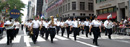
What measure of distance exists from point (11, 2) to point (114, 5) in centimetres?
2885

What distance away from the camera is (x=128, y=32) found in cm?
1655

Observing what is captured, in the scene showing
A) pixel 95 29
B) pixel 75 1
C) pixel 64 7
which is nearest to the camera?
pixel 95 29

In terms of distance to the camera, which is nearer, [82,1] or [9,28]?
[9,28]

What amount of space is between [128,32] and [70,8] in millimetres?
31667

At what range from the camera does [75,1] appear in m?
46.6

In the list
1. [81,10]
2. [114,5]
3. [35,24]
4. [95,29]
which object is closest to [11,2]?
[81,10]

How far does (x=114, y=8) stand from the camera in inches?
1121

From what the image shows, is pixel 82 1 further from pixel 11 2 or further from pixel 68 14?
pixel 11 2

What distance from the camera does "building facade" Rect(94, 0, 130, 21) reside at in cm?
2442

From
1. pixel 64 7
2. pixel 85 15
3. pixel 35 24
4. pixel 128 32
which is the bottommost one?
pixel 128 32

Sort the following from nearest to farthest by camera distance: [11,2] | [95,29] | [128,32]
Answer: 1. [95,29]
2. [128,32]
3. [11,2]

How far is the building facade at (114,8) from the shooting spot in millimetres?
24422

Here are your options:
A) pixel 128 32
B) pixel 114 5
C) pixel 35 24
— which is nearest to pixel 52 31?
pixel 35 24

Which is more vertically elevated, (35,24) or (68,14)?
(68,14)
